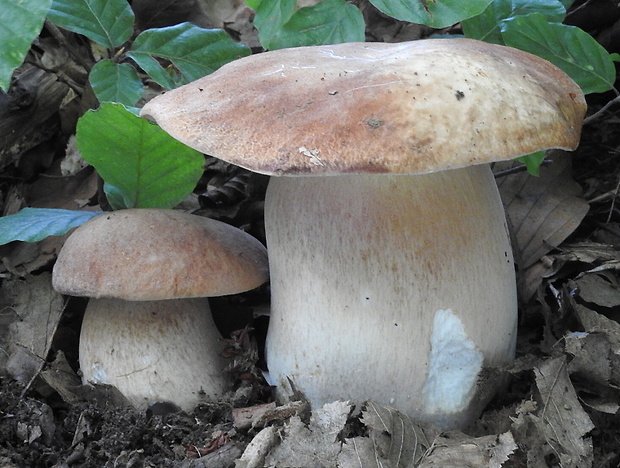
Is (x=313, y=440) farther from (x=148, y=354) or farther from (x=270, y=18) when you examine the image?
(x=270, y=18)

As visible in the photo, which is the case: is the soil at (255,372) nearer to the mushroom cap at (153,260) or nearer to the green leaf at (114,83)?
the mushroom cap at (153,260)

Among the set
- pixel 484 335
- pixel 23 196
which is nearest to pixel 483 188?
pixel 484 335

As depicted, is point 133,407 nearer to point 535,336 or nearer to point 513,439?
point 513,439

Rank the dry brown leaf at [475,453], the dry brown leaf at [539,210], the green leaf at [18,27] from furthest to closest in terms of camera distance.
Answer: the dry brown leaf at [539,210]
the green leaf at [18,27]
the dry brown leaf at [475,453]

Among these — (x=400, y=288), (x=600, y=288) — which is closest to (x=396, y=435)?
(x=400, y=288)

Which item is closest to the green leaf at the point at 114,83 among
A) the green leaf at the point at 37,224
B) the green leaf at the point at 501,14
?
the green leaf at the point at 37,224

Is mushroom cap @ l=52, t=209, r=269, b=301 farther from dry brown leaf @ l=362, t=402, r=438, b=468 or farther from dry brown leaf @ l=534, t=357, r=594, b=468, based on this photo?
dry brown leaf @ l=534, t=357, r=594, b=468

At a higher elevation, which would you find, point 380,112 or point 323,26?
point 380,112
